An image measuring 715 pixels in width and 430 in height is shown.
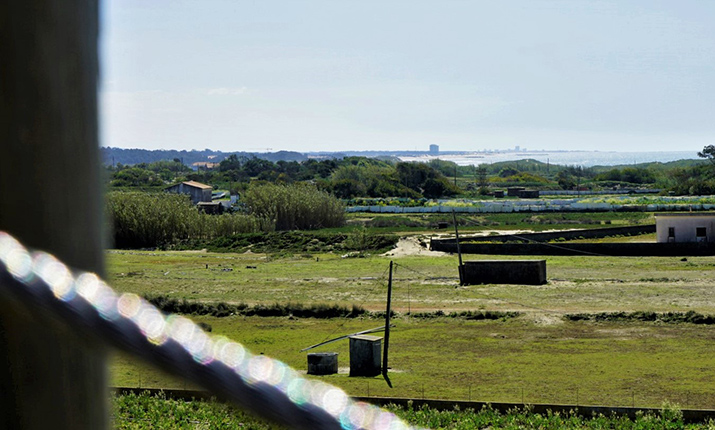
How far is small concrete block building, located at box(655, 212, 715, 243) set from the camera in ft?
131

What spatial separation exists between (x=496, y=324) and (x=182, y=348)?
24.7 metres

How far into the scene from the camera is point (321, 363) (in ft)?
62.4

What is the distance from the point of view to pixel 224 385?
2.15 feet

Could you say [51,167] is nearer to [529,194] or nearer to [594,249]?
[594,249]

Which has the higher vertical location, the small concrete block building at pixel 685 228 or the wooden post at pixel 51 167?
the wooden post at pixel 51 167

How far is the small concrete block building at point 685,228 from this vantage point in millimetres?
40031

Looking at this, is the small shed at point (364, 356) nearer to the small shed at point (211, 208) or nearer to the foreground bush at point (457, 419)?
the foreground bush at point (457, 419)

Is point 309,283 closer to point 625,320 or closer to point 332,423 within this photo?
point 625,320

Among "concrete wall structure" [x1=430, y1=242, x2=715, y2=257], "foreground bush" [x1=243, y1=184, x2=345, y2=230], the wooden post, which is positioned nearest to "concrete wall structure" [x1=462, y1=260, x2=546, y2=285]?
"concrete wall structure" [x1=430, y1=242, x2=715, y2=257]

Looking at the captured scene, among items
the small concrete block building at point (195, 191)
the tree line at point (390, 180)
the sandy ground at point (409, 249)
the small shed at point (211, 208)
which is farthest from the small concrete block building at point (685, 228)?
the small concrete block building at point (195, 191)

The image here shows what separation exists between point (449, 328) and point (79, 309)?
24.1 m

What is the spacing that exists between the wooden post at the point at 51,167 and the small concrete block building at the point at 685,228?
137 ft

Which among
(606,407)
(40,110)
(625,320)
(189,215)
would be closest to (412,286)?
(625,320)

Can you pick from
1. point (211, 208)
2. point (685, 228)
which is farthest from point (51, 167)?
point (211, 208)
